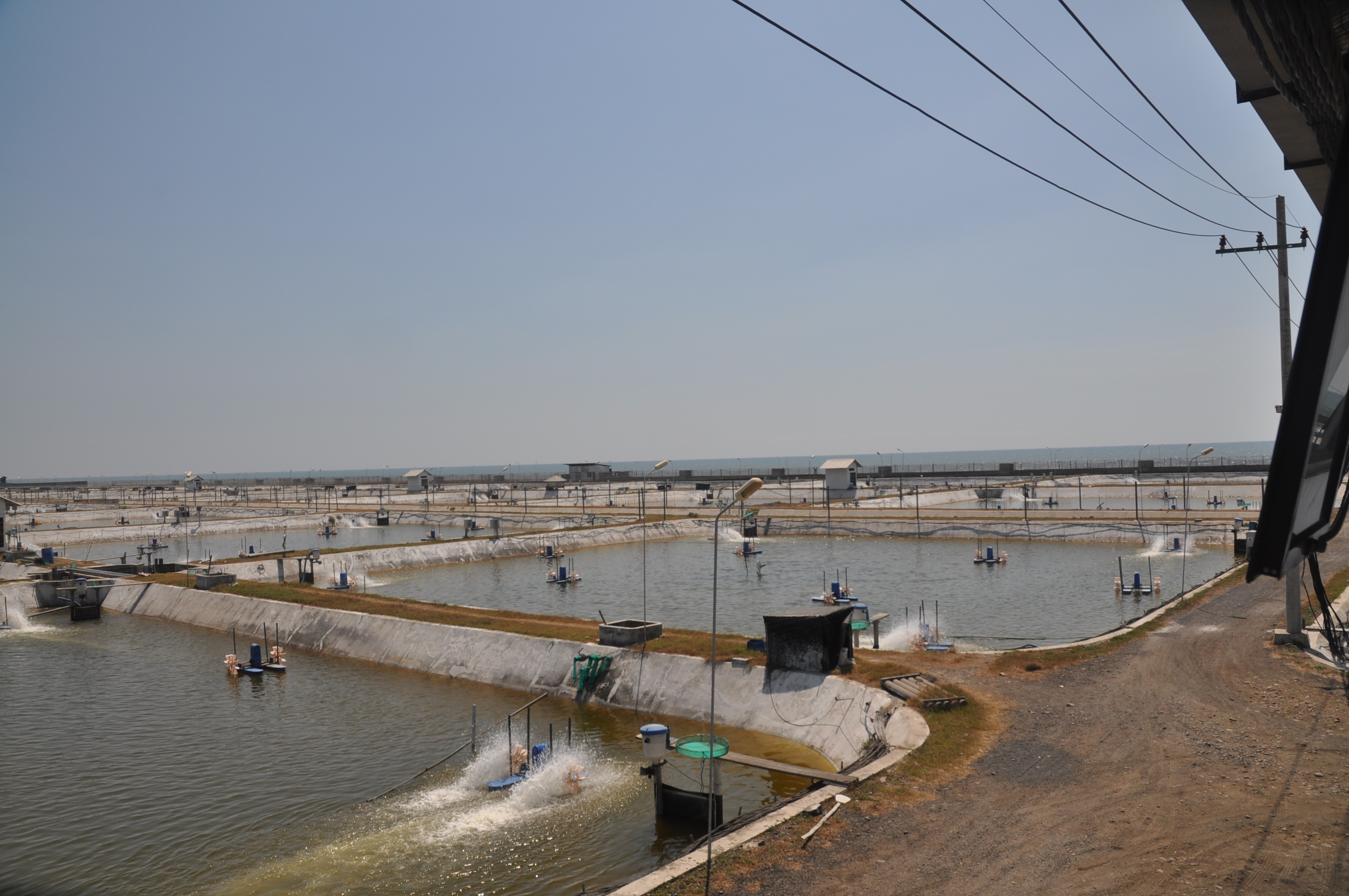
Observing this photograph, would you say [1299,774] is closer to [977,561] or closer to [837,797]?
[837,797]

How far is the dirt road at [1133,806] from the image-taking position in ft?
41.3

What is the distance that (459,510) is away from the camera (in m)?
118

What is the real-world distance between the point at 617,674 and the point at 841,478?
309 ft

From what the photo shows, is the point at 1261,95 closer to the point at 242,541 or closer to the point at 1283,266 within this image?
the point at 1283,266

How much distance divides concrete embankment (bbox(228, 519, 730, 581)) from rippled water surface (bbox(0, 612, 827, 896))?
83.1ft

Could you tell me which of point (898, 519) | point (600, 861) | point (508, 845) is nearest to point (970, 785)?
point (600, 861)

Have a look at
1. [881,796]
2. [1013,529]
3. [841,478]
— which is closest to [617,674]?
[881,796]

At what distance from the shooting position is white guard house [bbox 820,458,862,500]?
118500 mm

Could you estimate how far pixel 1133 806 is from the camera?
15.0 meters

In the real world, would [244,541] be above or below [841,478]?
below

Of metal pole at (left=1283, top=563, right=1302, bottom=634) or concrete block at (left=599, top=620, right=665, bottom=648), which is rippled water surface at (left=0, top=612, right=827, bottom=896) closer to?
concrete block at (left=599, top=620, right=665, bottom=648)

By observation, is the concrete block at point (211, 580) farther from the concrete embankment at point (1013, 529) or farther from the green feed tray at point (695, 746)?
the concrete embankment at point (1013, 529)

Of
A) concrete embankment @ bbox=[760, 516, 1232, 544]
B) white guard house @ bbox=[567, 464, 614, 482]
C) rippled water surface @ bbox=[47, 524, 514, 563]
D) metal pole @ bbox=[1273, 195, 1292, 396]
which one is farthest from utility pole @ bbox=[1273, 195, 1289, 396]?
white guard house @ bbox=[567, 464, 614, 482]

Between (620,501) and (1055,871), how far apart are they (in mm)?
119471
